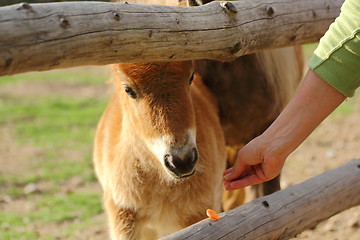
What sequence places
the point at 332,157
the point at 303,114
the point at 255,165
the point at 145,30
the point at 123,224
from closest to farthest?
1. the point at 303,114
2. the point at 145,30
3. the point at 255,165
4. the point at 123,224
5. the point at 332,157

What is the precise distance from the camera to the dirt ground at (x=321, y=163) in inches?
172

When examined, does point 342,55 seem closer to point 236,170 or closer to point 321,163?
point 236,170

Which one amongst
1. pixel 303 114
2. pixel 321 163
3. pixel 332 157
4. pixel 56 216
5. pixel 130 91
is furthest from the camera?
pixel 332 157

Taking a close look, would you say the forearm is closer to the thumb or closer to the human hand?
the human hand

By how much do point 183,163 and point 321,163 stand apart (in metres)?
3.67

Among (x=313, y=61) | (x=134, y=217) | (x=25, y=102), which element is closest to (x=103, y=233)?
(x=134, y=217)

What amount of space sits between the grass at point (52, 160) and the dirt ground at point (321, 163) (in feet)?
0.25

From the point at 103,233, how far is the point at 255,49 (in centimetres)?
241

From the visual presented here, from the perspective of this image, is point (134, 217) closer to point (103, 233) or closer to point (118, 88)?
point (118, 88)

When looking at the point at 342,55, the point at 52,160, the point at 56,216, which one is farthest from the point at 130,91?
the point at 52,160

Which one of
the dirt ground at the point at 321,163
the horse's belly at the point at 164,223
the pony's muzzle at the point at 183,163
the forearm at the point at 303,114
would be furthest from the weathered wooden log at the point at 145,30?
the dirt ground at the point at 321,163

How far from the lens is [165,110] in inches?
112

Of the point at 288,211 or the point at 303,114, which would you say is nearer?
the point at 303,114

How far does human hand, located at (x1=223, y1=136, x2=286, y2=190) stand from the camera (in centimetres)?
229
